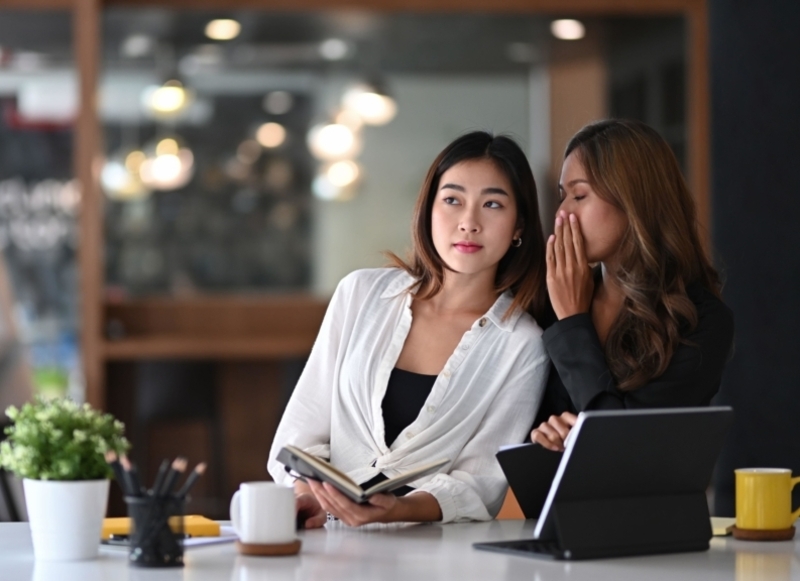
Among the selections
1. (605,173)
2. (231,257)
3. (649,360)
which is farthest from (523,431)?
(231,257)

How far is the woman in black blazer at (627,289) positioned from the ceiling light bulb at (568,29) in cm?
470

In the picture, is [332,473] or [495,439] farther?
[495,439]

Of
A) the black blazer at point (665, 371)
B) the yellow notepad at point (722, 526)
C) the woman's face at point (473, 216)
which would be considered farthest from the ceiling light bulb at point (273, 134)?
the yellow notepad at point (722, 526)

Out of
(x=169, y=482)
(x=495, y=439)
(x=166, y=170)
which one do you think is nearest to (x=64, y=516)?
(x=169, y=482)

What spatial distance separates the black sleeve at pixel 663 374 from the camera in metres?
2.14

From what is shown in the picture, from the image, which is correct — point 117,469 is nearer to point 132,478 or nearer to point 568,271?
point 132,478

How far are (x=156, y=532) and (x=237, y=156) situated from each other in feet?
25.2

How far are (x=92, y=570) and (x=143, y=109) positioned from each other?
7.60m

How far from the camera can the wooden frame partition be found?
18.3 ft

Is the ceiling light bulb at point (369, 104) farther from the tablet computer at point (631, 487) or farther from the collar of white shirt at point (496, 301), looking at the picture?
the tablet computer at point (631, 487)

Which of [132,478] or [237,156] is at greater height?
Result: [237,156]

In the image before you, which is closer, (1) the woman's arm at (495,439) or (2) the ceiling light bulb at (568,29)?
(1) the woman's arm at (495,439)

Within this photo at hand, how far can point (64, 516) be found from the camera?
163 centimetres

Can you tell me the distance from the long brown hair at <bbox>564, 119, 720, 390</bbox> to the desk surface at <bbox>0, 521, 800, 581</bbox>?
453mm
